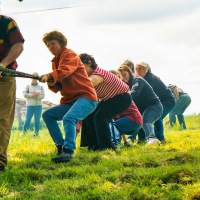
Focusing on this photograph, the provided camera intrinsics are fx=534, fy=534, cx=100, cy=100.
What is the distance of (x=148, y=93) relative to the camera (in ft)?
29.1

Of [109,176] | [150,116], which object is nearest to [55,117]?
[109,176]

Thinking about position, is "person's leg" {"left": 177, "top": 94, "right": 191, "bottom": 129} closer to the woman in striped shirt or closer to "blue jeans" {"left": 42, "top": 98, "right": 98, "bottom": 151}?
the woman in striped shirt

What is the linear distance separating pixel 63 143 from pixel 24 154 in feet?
2.10

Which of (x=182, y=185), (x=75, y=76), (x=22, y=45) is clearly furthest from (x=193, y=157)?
(x=22, y=45)

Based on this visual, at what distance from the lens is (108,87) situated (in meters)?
7.68

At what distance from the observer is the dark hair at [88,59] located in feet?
24.4

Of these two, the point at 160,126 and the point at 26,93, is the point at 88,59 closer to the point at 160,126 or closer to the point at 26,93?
the point at 160,126

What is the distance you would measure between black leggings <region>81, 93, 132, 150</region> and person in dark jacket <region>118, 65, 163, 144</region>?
0.88 metres

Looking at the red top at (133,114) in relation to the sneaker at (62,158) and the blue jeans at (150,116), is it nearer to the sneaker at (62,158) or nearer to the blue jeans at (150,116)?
the blue jeans at (150,116)

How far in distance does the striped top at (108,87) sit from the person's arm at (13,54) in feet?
5.99

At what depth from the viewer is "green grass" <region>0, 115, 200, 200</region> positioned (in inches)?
187

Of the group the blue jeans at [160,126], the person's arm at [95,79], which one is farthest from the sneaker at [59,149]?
the blue jeans at [160,126]

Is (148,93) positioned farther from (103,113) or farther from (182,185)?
(182,185)

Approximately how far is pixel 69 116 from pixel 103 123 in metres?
1.11
